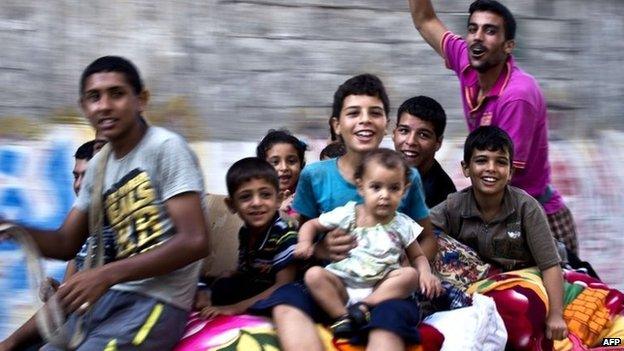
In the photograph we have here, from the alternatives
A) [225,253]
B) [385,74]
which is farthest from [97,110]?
[385,74]

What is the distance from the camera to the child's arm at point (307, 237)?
11.8ft

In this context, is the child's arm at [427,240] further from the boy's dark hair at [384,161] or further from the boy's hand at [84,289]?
the boy's hand at [84,289]

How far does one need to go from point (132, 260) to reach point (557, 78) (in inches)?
168

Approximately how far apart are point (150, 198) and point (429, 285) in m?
0.97

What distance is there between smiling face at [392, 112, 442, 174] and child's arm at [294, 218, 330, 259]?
1.01 m

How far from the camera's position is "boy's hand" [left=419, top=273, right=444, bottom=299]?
3.66 m

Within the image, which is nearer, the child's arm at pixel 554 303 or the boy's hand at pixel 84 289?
the boy's hand at pixel 84 289

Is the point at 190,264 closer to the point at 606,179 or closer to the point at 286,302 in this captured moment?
the point at 286,302

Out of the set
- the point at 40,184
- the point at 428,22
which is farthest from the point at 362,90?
the point at 40,184

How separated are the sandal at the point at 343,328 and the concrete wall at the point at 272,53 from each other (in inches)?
113

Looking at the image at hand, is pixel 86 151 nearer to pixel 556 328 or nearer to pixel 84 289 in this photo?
pixel 84 289

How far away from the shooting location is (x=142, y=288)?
3465 millimetres

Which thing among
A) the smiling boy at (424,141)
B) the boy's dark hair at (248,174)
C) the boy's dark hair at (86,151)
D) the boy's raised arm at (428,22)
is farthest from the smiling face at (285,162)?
the boy's dark hair at (248,174)

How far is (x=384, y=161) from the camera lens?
3645mm
